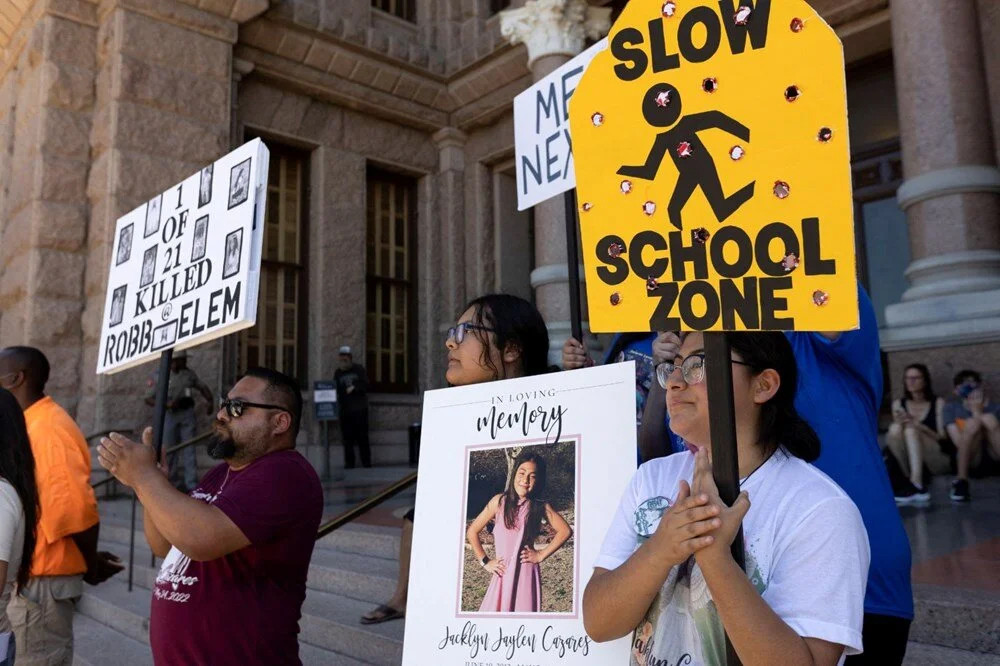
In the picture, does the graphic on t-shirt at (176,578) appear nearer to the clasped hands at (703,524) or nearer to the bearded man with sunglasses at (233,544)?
the bearded man with sunglasses at (233,544)

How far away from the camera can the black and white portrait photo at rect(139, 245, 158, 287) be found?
3.07 m

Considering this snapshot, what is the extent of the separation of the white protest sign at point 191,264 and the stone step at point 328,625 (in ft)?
5.70

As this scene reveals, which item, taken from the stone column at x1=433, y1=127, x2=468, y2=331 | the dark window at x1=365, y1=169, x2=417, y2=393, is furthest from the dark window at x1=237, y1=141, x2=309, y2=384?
the stone column at x1=433, y1=127, x2=468, y2=331

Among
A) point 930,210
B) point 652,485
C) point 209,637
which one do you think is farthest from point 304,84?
point 652,485

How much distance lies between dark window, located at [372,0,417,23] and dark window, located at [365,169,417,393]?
2448 mm

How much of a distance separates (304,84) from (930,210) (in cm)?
771

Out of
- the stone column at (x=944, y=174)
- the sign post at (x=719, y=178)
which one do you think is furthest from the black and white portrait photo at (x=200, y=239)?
the stone column at (x=944, y=174)

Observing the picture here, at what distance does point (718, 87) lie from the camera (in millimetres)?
1306

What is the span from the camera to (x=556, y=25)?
874 centimetres

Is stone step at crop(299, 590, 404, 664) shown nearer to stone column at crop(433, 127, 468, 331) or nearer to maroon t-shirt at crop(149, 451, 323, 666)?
maroon t-shirt at crop(149, 451, 323, 666)

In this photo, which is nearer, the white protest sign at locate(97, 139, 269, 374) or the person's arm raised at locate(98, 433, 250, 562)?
the person's arm raised at locate(98, 433, 250, 562)

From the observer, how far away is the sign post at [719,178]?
122 centimetres

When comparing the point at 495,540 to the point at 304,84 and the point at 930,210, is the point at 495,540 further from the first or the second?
the point at 304,84

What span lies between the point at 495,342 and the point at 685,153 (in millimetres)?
1095
